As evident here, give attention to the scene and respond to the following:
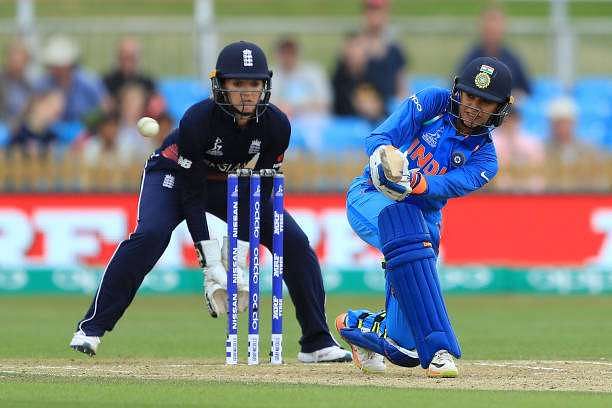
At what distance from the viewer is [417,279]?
6648 millimetres

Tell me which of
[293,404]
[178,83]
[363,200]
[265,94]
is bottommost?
[293,404]

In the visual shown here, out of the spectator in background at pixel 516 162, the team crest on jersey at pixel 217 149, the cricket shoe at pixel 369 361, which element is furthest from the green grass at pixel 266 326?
the team crest on jersey at pixel 217 149

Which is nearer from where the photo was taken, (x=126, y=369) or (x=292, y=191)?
(x=126, y=369)

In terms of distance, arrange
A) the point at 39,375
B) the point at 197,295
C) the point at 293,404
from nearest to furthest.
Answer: the point at 293,404 < the point at 39,375 < the point at 197,295

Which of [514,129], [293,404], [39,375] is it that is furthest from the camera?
[514,129]

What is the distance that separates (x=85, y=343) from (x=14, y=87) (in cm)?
741

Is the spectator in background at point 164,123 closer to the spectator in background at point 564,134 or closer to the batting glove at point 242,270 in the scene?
the spectator in background at point 564,134

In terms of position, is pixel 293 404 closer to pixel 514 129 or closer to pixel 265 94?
pixel 265 94

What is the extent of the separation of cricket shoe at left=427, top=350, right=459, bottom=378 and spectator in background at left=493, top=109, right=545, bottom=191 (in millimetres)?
7062

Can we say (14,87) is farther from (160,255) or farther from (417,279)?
(417,279)

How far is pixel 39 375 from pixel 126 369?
0.50 metres

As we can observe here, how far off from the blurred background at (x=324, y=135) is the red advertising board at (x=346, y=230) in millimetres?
13

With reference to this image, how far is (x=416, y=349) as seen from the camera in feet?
22.5

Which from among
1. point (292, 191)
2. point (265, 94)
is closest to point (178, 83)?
point (292, 191)
